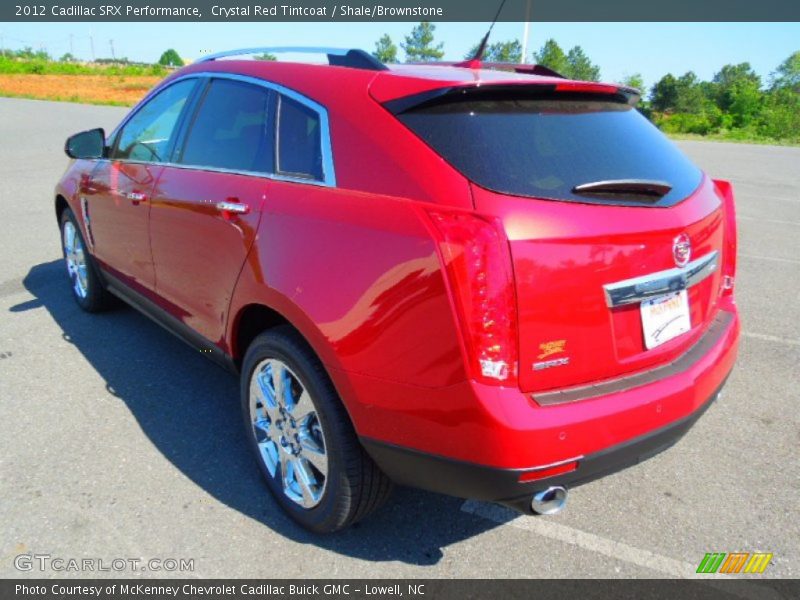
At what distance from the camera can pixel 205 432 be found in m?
3.27

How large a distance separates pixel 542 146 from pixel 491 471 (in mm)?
1088

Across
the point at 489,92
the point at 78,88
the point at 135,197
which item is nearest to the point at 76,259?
the point at 135,197

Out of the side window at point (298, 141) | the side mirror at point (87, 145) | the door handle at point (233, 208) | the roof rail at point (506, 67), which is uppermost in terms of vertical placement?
the roof rail at point (506, 67)

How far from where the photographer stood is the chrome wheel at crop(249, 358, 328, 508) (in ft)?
8.13

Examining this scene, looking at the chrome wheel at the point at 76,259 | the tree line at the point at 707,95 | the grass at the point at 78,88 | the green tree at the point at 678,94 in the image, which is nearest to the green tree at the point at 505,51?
the tree line at the point at 707,95

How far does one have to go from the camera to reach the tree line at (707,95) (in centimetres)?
4262

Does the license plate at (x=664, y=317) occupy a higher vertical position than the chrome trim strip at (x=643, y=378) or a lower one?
higher

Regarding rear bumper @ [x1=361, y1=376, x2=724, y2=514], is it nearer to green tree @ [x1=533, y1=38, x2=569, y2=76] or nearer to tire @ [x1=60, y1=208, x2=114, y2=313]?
tire @ [x1=60, y1=208, x2=114, y2=313]

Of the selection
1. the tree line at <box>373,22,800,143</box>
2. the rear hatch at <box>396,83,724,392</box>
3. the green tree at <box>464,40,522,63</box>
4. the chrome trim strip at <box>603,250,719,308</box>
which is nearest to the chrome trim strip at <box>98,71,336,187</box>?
the rear hatch at <box>396,83,724,392</box>

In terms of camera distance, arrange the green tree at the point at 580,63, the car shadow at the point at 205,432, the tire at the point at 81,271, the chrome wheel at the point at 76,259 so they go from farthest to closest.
Result: the green tree at the point at 580,63
the chrome wheel at the point at 76,259
the tire at the point at 81,271
the car shadow at the point at 205,432

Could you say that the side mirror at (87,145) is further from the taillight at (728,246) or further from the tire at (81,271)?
the taillight at (728,246)

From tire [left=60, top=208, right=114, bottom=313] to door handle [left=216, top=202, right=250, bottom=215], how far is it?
2208 mm

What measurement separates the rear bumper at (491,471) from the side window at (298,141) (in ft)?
3.48
